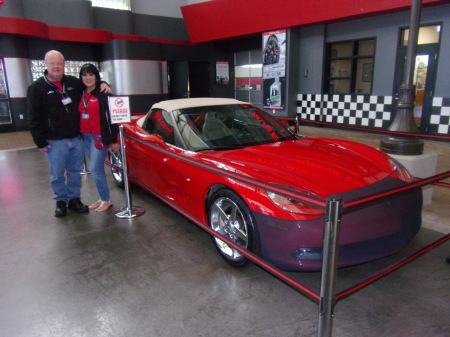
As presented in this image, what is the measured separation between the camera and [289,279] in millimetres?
1712

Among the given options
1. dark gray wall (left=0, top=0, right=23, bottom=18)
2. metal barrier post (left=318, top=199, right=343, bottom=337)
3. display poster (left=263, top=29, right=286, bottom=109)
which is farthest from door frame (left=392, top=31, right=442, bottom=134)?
dark gray wall (left=0, top=0, right=23, bottom=18)

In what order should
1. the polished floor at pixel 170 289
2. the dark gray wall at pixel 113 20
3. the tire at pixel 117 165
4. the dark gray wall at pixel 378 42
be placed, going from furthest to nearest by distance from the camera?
the dark gray wall at pixel 113 20 → the dark gray wall at pixel 378 42 → the tire at pixel 117 165 → the polished floor at pixel 170 289

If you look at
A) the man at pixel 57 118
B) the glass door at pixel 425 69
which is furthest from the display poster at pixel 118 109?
the glass door at pixel 425 69

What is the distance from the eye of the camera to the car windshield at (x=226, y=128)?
3002mm

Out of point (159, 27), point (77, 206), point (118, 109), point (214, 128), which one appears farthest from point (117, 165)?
point (159, 27)

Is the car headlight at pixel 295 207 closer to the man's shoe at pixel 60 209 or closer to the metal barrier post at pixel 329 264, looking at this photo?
the metal barrier post at pixel 329 264

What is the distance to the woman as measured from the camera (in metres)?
3.44

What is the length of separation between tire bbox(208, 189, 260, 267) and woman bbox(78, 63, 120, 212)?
1582mm

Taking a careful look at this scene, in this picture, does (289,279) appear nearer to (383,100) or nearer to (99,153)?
(99,153)

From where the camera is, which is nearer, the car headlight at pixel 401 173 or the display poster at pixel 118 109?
the car headlight at pixel 401 173

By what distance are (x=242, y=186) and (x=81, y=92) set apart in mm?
2239

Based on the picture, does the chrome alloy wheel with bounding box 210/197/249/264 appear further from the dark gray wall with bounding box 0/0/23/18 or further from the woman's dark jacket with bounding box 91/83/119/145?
the dark gray wall with bounding box 0/0/23/18

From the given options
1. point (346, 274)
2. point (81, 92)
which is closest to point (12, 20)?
point (81, 92)

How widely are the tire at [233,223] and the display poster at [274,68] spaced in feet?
26.8
